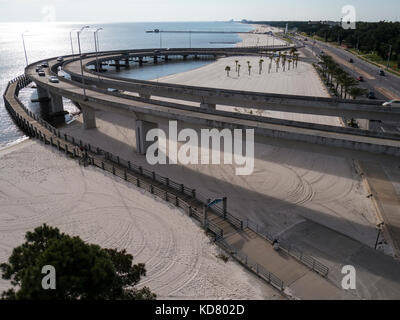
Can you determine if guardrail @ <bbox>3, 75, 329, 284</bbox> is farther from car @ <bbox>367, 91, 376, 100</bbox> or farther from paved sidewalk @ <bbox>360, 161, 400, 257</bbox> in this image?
car @ <bbox>367, 91, 376, 100</bbox>

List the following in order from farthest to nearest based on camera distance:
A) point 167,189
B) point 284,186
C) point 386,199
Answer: point 284,186 → point 167,189 → point 386,199

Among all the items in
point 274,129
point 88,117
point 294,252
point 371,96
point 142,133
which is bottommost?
point 294,252

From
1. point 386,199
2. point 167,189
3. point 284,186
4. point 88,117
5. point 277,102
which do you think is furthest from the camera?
point 88,117

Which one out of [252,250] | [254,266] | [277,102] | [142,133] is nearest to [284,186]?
[277,102]

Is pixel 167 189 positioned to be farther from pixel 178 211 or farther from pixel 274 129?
pixel 274 129

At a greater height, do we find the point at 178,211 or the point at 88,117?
the point at 88,117

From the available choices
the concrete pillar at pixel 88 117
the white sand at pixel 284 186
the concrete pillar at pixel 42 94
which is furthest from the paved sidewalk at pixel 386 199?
the concrete pillar at pixel 42 94

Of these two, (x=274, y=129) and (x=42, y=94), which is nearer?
(x=274, y=129)
